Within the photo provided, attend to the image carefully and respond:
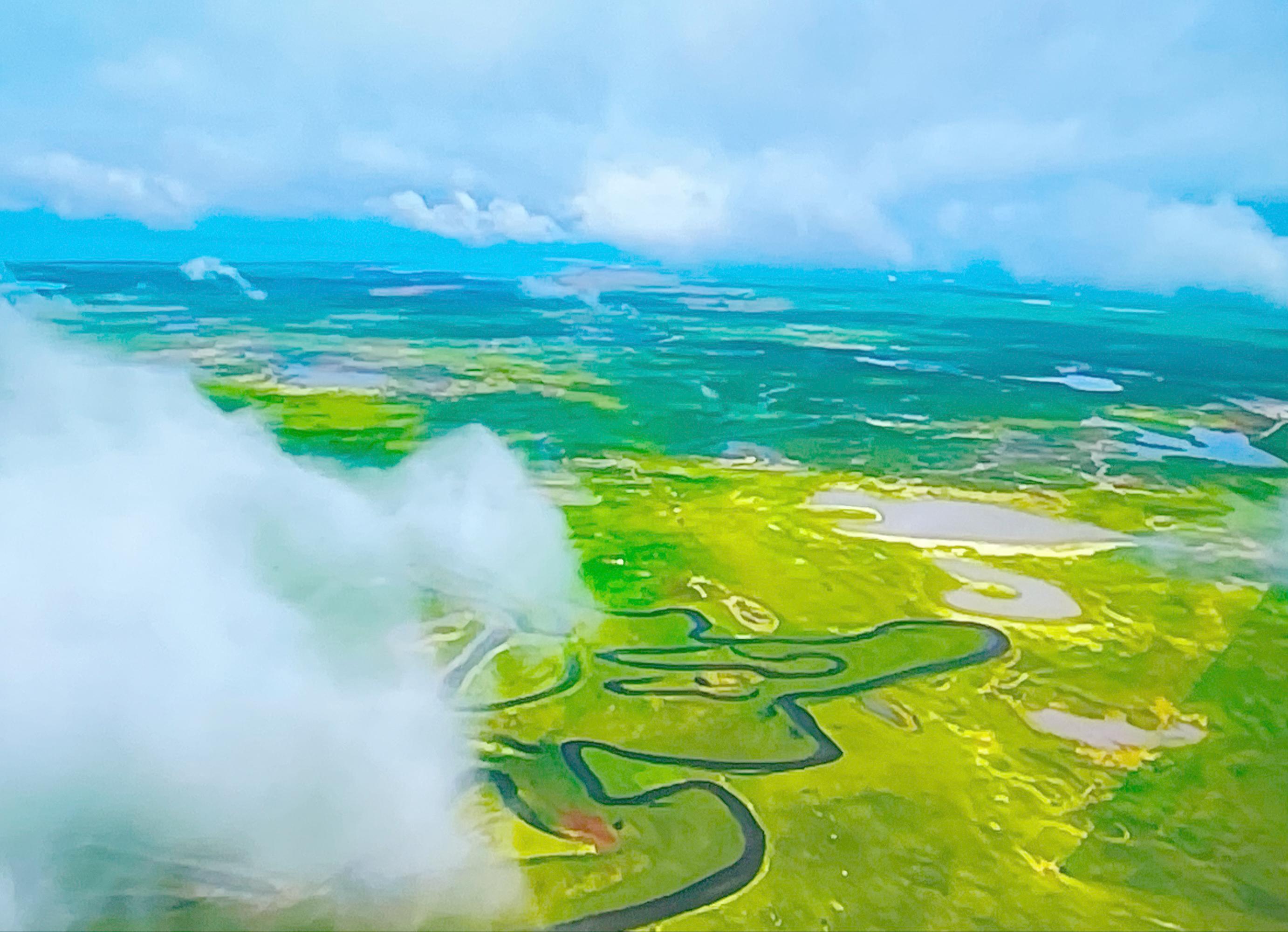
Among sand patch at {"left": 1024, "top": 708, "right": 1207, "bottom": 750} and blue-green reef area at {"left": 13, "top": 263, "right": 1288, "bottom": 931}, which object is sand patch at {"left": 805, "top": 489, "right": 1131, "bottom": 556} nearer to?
blue-green reef area at {"left": 13, "top": 263, "right": 1288, "bottom": 931}

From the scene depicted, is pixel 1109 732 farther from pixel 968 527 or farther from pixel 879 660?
pixel 968 527

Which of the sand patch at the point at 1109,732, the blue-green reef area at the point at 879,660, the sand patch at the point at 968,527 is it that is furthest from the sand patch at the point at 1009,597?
the sand patch at the point at 1109,732

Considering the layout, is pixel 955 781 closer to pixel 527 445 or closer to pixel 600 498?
pixel 600 498

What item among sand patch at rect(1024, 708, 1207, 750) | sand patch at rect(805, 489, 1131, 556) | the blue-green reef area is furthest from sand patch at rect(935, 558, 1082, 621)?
sand patch at rect(1024, 708, 1207, 750)

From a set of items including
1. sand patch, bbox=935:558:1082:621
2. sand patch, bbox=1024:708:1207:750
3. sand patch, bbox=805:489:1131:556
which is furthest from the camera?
sand patch, bbox=805:489:1131:556

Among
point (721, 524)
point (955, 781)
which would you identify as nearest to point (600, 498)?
point (721, 524)

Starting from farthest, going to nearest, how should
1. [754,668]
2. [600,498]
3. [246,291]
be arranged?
[246,291]
[600,498]
[754,668]

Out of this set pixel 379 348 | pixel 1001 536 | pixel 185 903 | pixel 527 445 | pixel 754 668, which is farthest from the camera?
pixel 379 348

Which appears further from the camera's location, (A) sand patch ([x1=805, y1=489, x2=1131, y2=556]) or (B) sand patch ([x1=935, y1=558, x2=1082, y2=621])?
(A) sand patch ([x1=805, y1=489, x2=1131, y2=556])
